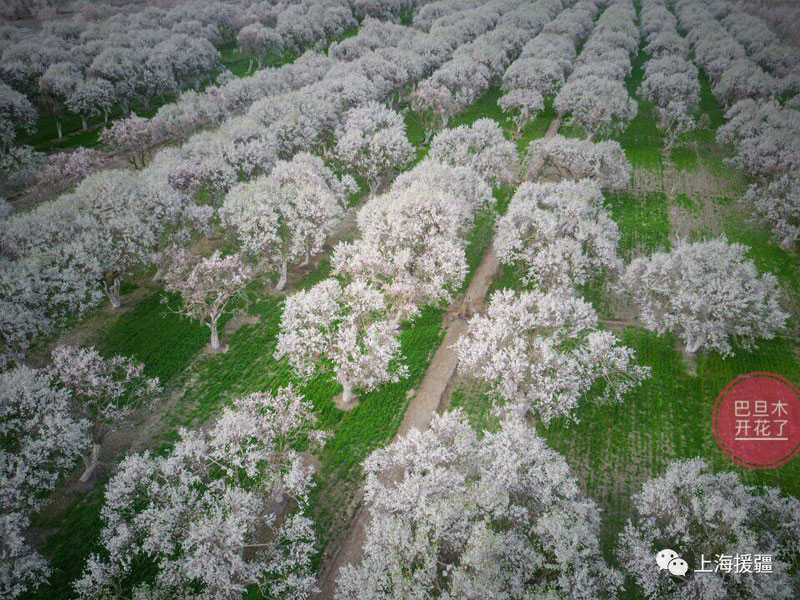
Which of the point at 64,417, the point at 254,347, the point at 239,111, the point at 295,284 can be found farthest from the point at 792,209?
the point at 239,111

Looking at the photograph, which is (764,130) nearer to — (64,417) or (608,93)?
(608,93)

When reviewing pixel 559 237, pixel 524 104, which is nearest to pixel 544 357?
pixel 559 237

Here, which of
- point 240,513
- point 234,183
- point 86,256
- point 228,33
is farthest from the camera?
point 228,33

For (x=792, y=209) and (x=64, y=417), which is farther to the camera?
(x=792, y=209)

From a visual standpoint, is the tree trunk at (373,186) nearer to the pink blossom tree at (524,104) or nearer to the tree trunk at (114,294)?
the pink blossom tree at (524,104)

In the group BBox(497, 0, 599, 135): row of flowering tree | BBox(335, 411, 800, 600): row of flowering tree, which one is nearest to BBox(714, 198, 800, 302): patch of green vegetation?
BBox(497, 0, 599, 135): row of flowering tree

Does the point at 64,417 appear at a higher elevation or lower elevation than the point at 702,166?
higher

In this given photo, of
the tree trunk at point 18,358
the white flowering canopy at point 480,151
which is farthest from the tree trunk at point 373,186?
the tree trunk at point 18,358
